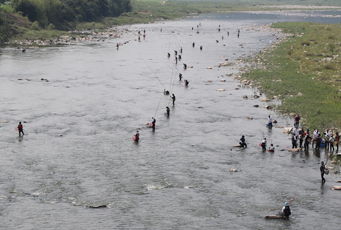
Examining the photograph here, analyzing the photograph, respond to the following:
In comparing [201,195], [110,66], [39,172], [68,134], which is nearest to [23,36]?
[110,66]

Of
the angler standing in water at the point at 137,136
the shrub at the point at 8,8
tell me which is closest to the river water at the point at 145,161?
the angler standing in water at the point at 137,136

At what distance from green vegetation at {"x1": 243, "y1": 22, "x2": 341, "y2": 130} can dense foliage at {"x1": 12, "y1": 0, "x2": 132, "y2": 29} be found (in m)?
67.4

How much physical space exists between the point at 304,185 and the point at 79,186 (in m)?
15.9

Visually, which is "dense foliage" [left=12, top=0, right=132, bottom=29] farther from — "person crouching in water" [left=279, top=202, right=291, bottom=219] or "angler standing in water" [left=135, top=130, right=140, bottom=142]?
"person crouching in water" [left=279, top=202, right=291, bottom=219]

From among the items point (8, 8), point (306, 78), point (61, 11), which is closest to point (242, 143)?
point (306, 78)

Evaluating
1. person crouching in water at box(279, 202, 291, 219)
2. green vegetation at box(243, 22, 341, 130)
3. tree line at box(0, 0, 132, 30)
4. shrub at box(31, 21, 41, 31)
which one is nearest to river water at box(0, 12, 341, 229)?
person crouching in water at box(279, 202, 291, 219)

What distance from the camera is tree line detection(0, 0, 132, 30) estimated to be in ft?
378

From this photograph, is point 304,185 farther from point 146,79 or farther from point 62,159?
point 146,79

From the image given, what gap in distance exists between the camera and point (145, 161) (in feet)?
108

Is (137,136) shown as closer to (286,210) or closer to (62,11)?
(286,210)

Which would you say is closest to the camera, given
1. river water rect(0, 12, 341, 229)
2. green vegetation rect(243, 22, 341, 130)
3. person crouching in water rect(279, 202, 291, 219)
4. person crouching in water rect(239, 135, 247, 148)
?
person crouching in water rect(279, 202, 291, 219)

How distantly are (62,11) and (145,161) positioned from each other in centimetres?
10288

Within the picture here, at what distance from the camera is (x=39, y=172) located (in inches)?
1206

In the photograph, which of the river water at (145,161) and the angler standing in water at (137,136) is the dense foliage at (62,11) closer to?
the river water at (145,161)
